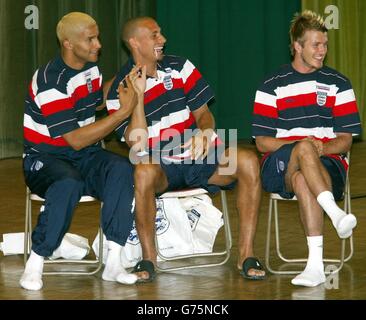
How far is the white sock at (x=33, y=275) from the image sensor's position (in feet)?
14.0

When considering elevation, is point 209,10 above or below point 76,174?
above

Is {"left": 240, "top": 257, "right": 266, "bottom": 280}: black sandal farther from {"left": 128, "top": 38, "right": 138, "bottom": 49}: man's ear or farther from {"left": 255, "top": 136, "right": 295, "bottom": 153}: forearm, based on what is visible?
{"left": 128, "top": 38, "right": 138, "bottom": 49}: man's ear

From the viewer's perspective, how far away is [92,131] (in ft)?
14.8

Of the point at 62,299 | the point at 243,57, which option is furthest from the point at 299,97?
the point at 243,57

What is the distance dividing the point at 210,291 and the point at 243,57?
5.79 metres

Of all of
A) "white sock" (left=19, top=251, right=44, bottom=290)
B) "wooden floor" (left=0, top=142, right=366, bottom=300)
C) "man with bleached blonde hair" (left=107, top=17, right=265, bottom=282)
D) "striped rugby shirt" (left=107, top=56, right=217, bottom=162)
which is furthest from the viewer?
"striped rugby shirt" (left=107, top=56, right=217, bottom=162)

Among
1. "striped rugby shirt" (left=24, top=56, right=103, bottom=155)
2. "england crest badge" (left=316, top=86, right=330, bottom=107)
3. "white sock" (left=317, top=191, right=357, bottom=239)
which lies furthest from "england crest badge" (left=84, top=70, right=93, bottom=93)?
"white sock" (left=317, top=191, right=357, bottom=239)

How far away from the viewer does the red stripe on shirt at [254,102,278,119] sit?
4656 millimetres

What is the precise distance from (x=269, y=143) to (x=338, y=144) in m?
0.33

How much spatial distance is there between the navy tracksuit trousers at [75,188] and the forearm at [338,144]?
0.95m

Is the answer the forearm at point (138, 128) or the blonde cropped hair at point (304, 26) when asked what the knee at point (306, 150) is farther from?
the forearm at point (138, 128)

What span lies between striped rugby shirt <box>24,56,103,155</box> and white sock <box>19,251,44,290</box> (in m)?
0.59

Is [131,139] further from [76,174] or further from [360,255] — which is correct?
[360,255]

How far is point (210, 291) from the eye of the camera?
423 centimetres
